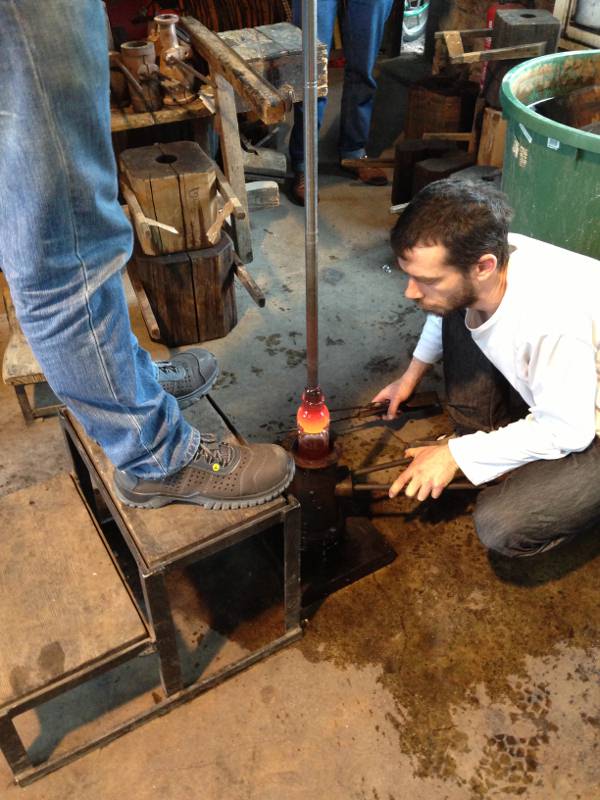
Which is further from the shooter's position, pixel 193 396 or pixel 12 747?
pixel 193 396

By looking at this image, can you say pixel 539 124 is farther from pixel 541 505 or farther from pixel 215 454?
pixel 215 454

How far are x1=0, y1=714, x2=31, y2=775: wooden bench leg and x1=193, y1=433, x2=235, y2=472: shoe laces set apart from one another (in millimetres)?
669

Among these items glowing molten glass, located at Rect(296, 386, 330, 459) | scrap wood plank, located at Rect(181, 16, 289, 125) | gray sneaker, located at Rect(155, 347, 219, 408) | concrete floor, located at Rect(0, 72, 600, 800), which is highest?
scrap wood plank, located at Rect(181, 16, 289, 125)

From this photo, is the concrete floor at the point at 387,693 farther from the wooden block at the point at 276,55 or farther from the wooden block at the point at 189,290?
the wooden block at the point at 276,55

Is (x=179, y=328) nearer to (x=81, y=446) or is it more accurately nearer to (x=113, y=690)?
(x=81, y=446)

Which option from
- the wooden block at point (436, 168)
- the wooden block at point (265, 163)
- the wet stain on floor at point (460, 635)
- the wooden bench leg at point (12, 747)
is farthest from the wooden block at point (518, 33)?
the wooden bench leg at point (12, 747)

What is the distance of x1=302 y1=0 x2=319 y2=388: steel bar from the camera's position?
1314 mm

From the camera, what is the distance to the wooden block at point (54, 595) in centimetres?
153

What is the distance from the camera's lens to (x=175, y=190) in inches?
107

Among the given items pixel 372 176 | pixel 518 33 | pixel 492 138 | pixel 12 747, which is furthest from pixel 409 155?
pixel 12 747

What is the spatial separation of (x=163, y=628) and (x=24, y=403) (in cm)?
130

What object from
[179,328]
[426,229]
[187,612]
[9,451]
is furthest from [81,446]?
[179,328]

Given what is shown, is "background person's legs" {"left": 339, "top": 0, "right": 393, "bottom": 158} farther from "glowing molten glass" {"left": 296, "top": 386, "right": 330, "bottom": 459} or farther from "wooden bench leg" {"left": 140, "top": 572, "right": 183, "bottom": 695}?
"wooden bench leg" {"left": 140, "top": 572, "right": 183, "bottom": 695}

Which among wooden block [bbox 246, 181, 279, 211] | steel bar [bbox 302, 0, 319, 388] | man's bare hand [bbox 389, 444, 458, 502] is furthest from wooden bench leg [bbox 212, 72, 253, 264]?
man's bare hand [bbox 389, 444, 458, 502]
